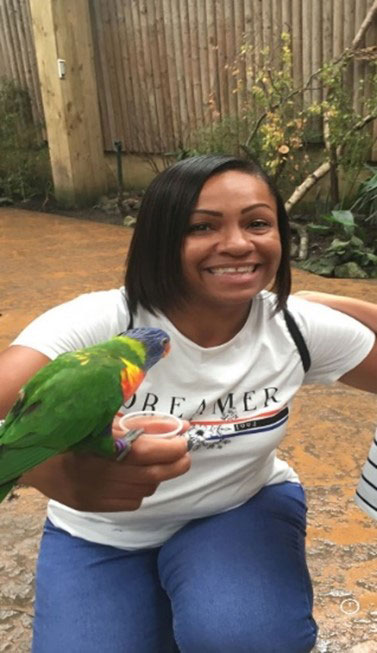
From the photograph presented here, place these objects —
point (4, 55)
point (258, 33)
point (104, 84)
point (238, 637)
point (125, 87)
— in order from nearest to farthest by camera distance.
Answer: point (238, 637)
point (258, 33)
point (125, 87)
point (104, 84)
point (4, 55)

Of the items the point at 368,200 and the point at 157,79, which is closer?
the point at 368,200

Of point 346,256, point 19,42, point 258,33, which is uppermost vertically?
point 258,33

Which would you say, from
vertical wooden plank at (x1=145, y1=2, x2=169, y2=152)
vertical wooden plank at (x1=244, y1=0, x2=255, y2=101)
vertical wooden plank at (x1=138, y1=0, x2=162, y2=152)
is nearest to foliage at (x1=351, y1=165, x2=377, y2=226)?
vertical wooden plank at (x1=244, y1=0, x2=255, y2=101)

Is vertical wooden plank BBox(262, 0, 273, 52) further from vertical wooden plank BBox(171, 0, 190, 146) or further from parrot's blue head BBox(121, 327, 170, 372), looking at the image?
parrot's blue head BBox(121, 327, 170, 372)

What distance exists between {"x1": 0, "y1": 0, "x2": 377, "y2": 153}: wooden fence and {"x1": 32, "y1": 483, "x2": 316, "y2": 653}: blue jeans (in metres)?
4.98

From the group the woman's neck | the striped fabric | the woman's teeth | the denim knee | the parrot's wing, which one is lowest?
the denim knee

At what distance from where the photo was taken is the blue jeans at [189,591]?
1.47 meters

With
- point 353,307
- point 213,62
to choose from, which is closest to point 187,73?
point 213,62

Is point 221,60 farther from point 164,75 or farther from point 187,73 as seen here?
point 164,75

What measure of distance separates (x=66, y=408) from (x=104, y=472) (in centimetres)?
21

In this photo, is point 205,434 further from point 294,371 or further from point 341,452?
point 341,452

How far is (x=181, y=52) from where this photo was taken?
23.2ft

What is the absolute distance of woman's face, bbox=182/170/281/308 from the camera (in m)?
1.51

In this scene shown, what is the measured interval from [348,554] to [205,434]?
39.8 inches
